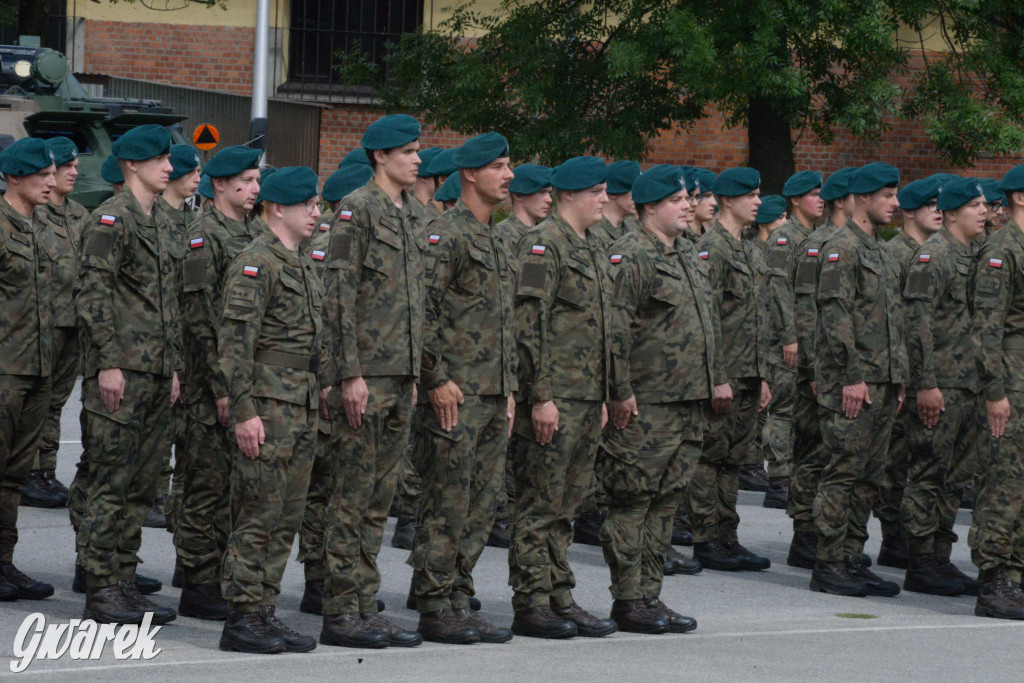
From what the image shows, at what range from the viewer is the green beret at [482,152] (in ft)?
22.6

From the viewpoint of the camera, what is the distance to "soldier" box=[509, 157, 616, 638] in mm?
6996


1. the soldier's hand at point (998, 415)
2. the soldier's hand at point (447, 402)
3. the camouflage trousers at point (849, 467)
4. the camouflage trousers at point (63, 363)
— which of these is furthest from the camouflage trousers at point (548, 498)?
the camouflage trousers at point (63, 363)

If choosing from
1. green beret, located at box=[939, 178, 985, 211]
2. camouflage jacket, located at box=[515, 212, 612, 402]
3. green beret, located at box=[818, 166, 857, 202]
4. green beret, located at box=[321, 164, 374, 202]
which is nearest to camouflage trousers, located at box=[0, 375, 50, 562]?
green beret, located at box=[321, 164, 374, 202]

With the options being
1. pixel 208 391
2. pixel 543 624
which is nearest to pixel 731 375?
pixel 543 624

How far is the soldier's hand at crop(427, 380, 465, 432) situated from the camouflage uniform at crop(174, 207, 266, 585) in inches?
38.6

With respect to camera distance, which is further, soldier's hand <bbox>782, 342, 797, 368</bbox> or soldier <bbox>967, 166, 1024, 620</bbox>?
soldier's hand <bbox>782, 342, 797, 368</bbox>

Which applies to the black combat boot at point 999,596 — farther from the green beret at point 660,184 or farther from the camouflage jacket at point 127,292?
the camouflage jacket at point 127,292

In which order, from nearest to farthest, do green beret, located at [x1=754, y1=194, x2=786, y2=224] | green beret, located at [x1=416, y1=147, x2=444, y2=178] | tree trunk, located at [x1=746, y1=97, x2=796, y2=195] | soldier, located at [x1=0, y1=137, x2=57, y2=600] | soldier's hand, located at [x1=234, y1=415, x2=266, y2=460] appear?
soldier's hand, located at [x1=234, y1=415, x2=266, y2=460] → soldier, located at [x1=0, y1=137, x2=57, y2=600] → green beret, located at [x1=416, y1=147, x2=444, y2=178] → green beret, located at [x1=754, y1=194, x2=786, y2=224] → tree trunk, located at [x1=746, y1=97, x2=796, y2=195]

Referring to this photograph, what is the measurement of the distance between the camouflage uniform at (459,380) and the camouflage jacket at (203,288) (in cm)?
99

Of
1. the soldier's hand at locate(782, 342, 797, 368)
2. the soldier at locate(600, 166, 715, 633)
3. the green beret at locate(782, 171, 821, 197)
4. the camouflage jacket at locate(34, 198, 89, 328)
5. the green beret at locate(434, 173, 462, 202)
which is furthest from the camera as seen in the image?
the soldier's hand at locate(782, 342, 797, 368)

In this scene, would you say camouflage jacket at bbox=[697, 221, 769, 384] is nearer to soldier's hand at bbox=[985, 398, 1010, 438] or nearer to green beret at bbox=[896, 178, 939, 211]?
green beret at bbox=[896, 178, 939, 211]

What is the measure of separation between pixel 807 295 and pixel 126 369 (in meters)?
4.80

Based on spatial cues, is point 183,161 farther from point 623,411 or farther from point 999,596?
point 999,596

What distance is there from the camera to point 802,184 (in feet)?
35.9
